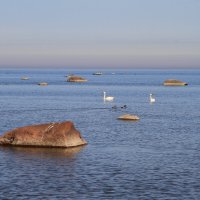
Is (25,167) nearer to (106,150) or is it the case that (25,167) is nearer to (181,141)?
(106,150)

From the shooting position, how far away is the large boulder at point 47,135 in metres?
44.2

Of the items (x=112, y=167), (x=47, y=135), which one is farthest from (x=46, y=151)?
(x=112, y=167)

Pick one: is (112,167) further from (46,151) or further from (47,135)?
(47,135)

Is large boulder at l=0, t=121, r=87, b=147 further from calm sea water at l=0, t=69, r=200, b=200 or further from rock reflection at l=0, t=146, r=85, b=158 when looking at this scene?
calm sea water at l=0, t=69, r=200, b=200

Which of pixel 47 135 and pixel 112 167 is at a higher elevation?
pixel 47 135

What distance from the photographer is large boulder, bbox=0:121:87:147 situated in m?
44.2

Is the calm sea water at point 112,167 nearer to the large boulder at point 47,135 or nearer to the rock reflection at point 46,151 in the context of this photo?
the rock reflection at point 46,151

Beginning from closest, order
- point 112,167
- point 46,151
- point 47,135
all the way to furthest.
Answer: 1. point 112,167
2. point 46,151
3. point 47,135

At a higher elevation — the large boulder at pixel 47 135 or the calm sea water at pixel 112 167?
the large boulder at pixel 47 135

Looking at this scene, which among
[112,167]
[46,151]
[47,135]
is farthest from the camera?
[47,135]

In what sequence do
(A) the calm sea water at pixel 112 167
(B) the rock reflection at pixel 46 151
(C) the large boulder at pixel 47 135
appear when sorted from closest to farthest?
1. (A) the calm sea water at pixel 112 167
2. (B) the rock reflection at pixel 46 151
3. (C) the large boulder at pixel 47 135

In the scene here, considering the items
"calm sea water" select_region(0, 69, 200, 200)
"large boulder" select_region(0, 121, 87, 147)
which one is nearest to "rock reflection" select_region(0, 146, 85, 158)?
"calm sea water" select_region(0, 69, 200, 200)

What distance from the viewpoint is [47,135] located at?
4459 cm

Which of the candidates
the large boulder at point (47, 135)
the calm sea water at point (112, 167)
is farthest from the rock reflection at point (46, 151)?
the large boulder at point (47, 135)
